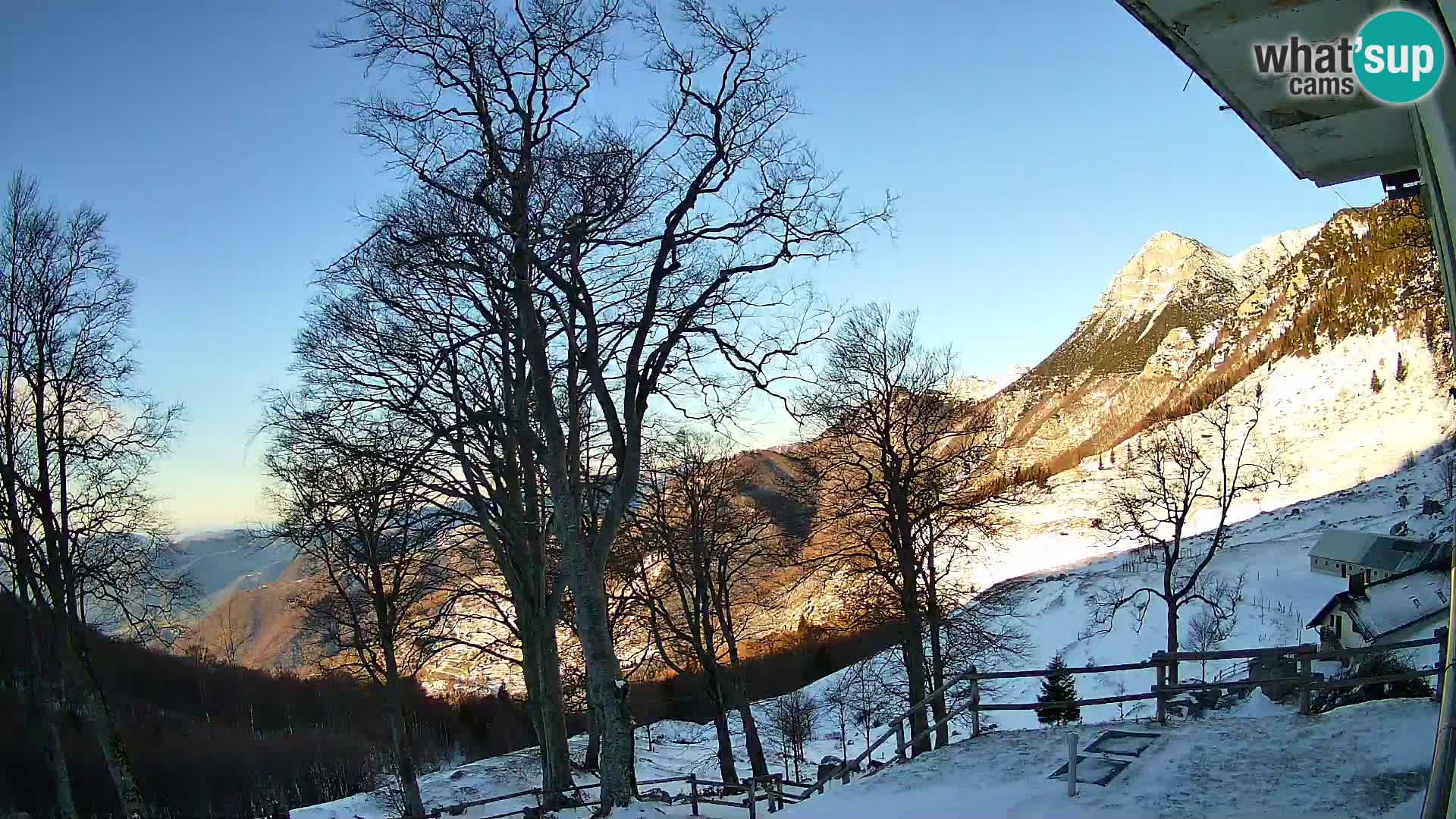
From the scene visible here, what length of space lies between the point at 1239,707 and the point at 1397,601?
9.13 meters

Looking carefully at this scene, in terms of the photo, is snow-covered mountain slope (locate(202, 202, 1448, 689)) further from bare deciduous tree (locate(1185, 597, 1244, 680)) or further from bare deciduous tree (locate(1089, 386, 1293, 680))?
bare deciduous tree (locate(1185, 597, 1244, 680))

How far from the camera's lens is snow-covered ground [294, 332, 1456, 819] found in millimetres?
7414

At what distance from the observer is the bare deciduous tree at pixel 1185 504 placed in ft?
79.2

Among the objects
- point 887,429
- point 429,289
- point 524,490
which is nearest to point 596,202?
point 429,289

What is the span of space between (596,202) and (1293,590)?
41.9 m

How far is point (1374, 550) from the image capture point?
35.6 meters

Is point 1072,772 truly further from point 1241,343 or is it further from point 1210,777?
point 1241,343

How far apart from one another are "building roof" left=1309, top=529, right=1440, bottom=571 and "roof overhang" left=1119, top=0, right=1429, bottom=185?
102ft

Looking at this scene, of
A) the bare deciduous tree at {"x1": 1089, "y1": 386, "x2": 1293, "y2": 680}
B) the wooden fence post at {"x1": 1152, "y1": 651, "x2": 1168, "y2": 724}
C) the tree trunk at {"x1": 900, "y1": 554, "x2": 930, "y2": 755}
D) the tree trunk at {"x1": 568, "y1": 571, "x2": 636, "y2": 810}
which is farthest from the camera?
the bare deciduous tree at {"x1": 1089, "y1": 386, "x2": 1293, "y2": 680}

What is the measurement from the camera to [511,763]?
21.3 m

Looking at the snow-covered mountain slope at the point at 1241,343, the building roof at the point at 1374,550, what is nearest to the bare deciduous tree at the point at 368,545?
the building roof at the point at 1374,550

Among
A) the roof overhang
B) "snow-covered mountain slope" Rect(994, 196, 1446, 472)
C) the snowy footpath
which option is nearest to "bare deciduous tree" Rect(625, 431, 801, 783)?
the snowy footpath

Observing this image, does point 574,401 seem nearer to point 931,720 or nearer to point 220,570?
point 931,720

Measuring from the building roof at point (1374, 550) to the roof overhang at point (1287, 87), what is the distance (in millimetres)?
31065
